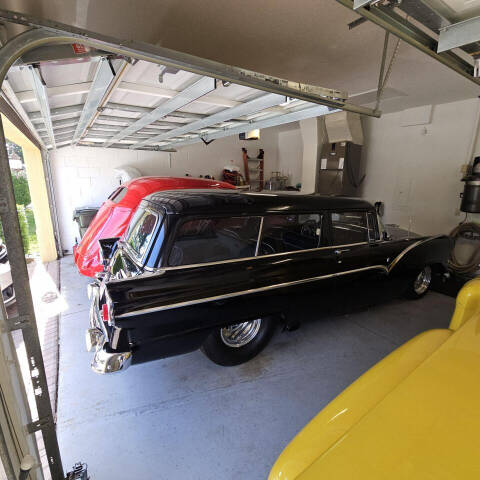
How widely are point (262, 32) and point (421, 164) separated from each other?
4.86m

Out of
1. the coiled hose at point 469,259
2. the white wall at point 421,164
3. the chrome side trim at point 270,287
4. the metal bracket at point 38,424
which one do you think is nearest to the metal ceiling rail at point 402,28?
the chrome side trim at point 270,287

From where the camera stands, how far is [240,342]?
262 centimetres

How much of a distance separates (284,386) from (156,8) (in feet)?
10.1

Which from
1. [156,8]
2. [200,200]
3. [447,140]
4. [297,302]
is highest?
[156,8]

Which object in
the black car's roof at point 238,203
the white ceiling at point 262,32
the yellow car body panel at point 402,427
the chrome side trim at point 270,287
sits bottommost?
the yellow car body panel at point 402,427

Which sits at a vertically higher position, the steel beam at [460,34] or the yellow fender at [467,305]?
the steel beam at [460,34]

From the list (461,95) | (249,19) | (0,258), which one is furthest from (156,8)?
(461,95)

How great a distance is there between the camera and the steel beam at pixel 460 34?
159 centimetres

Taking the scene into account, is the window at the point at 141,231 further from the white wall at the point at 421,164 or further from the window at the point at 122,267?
the white wall at the point at 421,164

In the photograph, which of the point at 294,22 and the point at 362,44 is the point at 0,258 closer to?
the point at 294,22

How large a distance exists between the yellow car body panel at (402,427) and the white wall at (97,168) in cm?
666

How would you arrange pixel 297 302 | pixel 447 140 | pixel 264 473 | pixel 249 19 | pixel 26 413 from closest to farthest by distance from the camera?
pixel 26 413 < pixel 264 473 < pixel 249 19 < pixel 297 302 < pixel 447 140

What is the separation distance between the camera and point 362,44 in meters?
2.60

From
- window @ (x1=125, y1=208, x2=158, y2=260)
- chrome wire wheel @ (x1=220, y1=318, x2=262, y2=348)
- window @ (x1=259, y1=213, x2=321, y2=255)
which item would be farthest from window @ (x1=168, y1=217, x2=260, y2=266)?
chrome wire wheel @ (x1=220, y1=318, x2=262, y2=348)
